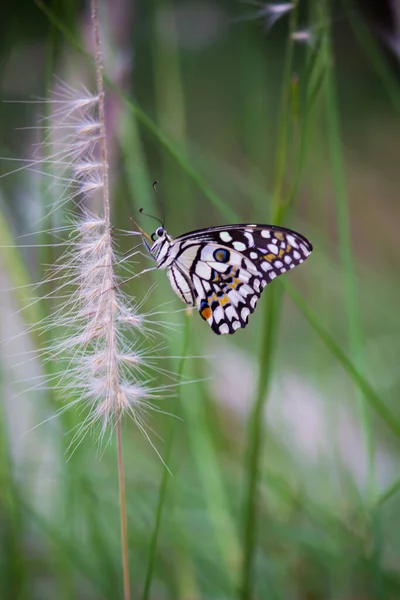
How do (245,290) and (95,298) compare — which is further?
(245,290)

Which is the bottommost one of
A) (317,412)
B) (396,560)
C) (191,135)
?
(396,560)

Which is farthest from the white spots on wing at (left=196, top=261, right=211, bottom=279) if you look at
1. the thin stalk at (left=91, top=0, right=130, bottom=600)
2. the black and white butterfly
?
the thin stalk at (left=91, top=0, right=130, bottom=600)

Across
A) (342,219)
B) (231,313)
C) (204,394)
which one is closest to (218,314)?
(231,313)

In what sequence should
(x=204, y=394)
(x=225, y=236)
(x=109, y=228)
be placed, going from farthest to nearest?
(x=204, y=394) < (x=225, y=236) < (x=109, y=228)

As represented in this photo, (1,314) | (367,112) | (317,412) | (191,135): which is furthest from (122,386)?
(367,112)

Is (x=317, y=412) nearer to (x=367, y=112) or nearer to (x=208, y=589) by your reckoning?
(x=208, y=589)

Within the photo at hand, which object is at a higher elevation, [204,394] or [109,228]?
[109,228]

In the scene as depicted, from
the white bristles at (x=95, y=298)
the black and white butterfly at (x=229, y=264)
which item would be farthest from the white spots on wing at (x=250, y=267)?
the white bristles at (x=95, y=298)

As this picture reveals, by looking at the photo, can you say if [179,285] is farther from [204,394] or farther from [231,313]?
[204,394]
